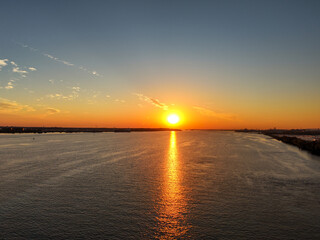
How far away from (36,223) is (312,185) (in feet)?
79.7

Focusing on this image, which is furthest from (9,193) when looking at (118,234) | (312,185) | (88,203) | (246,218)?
(312,185)

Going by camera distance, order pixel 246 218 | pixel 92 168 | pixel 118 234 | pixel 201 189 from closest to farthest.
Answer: pixel 118 234 < pixel 246 218 < pixel 201 189 < pixel 92 168

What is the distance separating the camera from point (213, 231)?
12508mm

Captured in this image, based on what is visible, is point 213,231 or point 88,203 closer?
point 213,231

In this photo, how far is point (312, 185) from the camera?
22922 mm

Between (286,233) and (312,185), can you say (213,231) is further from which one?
(312,185)

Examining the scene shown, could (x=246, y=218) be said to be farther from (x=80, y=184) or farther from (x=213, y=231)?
(x=80, y=184)

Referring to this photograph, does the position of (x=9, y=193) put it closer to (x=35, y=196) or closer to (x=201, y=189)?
(x=35, y=196)

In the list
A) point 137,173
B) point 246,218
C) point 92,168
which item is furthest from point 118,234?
point 92,168

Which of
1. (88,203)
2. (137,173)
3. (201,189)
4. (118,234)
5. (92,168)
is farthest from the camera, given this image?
(92,168)

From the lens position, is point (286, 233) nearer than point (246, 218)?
Yes

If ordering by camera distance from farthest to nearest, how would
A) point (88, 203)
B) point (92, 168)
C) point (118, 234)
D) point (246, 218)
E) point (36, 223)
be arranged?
1. point (92, 168)
2. point (88, 203)
3. point (246, 218)
4. point (36, 223)
5. point (118, 234)

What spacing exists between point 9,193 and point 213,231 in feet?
53.8

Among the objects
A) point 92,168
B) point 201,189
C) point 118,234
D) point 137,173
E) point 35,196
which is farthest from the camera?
point 92,168
